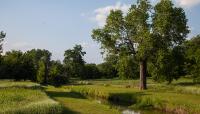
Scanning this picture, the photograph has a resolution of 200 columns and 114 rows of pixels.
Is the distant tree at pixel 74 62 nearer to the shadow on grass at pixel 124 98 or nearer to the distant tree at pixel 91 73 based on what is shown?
the distant tree at pixel 91 73

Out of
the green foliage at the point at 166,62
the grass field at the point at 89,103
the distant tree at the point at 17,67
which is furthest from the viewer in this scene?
the distant tree at the point at 17,67

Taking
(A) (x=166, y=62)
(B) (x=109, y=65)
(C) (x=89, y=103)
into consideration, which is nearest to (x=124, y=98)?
(A) (x=166, y=62)

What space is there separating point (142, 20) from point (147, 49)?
5.36 metres

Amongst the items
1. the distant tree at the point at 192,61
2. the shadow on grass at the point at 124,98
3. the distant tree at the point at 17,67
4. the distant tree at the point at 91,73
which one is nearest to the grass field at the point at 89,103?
the shadow on grass at the point at 124,98

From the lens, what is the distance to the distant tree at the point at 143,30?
60125mm

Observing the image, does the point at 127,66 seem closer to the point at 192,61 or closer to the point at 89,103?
the point at 89,103

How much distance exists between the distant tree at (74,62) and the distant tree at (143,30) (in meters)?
99.1

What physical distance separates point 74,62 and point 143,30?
11928cm

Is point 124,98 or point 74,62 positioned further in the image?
point 74,62

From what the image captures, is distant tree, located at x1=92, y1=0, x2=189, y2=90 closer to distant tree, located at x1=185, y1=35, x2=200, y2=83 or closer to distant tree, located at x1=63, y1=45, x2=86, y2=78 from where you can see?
distant tree, located at x1=185, y1=35, x2=200, y2=83

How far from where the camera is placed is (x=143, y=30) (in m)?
61.3

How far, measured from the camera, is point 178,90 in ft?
197

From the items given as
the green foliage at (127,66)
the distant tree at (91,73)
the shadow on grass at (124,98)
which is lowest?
the shadow on grass at (124,98)

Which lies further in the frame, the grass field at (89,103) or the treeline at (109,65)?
the treeline at (109,65)
